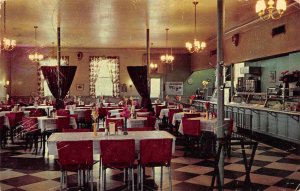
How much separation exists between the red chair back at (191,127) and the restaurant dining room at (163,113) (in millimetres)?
21

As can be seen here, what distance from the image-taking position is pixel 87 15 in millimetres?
10805

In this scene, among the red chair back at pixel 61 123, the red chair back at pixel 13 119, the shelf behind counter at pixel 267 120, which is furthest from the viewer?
the red chair back at pixel 13 119

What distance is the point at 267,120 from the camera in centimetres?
1032

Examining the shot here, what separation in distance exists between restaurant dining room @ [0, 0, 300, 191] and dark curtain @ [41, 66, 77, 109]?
0.04m

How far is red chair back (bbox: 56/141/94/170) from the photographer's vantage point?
4.67 m

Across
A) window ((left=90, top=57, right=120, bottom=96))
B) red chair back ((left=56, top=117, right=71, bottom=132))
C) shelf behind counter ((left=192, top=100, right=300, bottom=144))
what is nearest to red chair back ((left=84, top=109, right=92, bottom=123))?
red chair back ((left=56, top=117, right=71, bottom=132))

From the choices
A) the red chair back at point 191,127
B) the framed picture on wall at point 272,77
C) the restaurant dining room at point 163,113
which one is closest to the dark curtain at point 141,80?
the restaurant dining room at point 163,113

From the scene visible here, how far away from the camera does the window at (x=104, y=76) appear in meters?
20.3

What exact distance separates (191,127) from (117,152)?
3305mm

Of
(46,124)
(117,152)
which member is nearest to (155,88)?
(46,124)

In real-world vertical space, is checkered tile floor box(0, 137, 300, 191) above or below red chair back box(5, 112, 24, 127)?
below

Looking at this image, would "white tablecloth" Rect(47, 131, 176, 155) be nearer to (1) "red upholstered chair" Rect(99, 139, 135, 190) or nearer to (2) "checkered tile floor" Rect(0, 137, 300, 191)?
(1) "red upholstered chair" Rect(99, 139, 135, 190)

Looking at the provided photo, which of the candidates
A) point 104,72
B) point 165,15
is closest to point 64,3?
point 165,15

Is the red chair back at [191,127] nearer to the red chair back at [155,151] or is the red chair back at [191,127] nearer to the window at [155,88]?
the red chair back at [155,151]
